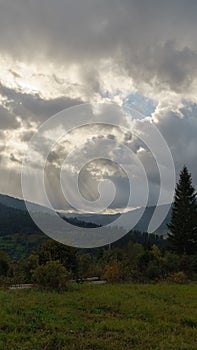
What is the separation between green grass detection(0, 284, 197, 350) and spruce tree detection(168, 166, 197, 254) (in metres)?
25.2

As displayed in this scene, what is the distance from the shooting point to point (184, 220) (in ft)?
130

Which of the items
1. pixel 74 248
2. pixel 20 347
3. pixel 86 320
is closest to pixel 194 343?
pixel 86 320

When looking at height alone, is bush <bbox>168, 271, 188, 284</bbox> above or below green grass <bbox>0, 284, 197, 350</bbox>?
above

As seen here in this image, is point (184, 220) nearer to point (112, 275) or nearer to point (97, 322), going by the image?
point (112, 275)

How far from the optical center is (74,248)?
21422 mm

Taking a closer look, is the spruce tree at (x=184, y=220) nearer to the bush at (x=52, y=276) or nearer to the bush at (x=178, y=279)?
the bush at (x=178, y=279)

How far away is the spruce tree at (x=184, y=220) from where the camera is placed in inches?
1527

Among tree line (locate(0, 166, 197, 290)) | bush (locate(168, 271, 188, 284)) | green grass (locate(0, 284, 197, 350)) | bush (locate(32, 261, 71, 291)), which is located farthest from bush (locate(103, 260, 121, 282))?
green grass (locate(0, 284, 197, 350))

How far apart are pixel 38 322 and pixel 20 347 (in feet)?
7.05

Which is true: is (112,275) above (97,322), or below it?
above

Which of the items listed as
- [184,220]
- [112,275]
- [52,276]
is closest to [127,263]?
[112,275]

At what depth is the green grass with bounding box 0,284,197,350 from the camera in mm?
7695

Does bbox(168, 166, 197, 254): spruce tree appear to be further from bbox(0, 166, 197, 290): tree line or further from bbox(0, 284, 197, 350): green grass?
bbox(0, 284, 197, 350): green grass

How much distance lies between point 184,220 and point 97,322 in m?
31.8
